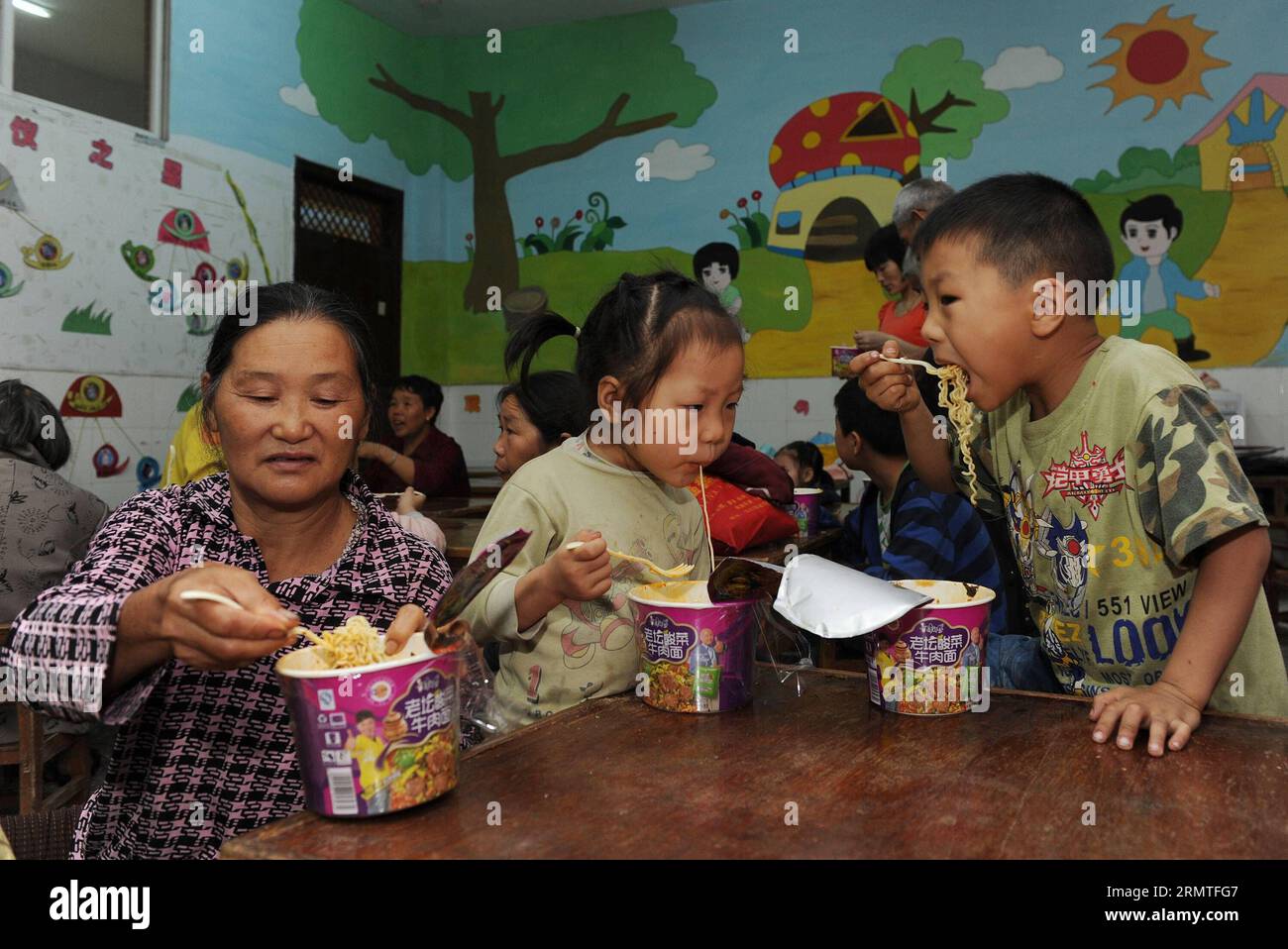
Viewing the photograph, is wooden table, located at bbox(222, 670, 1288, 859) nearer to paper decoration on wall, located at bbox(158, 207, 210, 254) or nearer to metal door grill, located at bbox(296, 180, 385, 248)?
paper decoration on wall, located at bbox(158, 207, 210, 254)

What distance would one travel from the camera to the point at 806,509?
363cm

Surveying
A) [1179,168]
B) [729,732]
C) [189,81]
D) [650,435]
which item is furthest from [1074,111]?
[729,732]

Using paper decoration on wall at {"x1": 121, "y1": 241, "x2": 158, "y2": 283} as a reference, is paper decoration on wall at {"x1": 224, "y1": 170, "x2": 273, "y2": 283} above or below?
above

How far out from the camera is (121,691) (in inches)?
43.8

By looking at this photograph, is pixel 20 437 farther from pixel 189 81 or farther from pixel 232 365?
pixel 189 81

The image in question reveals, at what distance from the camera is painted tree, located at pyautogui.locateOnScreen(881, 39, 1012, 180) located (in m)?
6.21

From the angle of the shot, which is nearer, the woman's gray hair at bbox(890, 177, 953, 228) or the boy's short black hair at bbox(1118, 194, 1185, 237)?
the woman's gray hair at bbox(890, 177, 953, 228)

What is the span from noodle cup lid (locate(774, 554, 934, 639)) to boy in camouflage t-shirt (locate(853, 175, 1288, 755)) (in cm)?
41

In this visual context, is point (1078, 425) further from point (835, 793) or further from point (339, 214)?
point (339, 214)

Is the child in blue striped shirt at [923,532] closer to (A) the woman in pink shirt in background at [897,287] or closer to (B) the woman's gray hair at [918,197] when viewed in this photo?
(A) the woman in pink shirt in background at [897,287]

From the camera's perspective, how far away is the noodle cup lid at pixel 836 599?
46.4 inches
